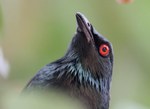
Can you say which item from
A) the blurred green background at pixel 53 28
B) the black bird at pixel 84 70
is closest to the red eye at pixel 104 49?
the black bird at pixel 84 70

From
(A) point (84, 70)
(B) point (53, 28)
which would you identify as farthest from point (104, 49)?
(B) point (53, 28)

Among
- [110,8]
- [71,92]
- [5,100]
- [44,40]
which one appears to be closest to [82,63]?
[71,92]

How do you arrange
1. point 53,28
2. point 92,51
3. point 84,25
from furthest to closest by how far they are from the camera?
point 92,51, point 84,25, point 53,28

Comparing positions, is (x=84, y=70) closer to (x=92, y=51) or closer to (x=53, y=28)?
(x=92, y=51)

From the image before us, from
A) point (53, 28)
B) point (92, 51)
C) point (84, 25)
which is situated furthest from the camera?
point (92, 51)

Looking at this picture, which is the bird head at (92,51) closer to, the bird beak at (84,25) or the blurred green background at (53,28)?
the bird beak at (84,25)

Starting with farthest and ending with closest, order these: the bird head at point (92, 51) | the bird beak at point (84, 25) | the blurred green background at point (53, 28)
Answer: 1. the bird head at point (92, 51)
2. the bird beak at point (84, 25)
3. the blurred green background at point (53, 28)

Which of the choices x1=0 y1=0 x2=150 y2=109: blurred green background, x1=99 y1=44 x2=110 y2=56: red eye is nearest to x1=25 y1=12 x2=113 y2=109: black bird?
x1=99 y1=44 x2=110 y2=56: red eye

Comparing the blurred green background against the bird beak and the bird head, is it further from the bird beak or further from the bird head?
the bird head
